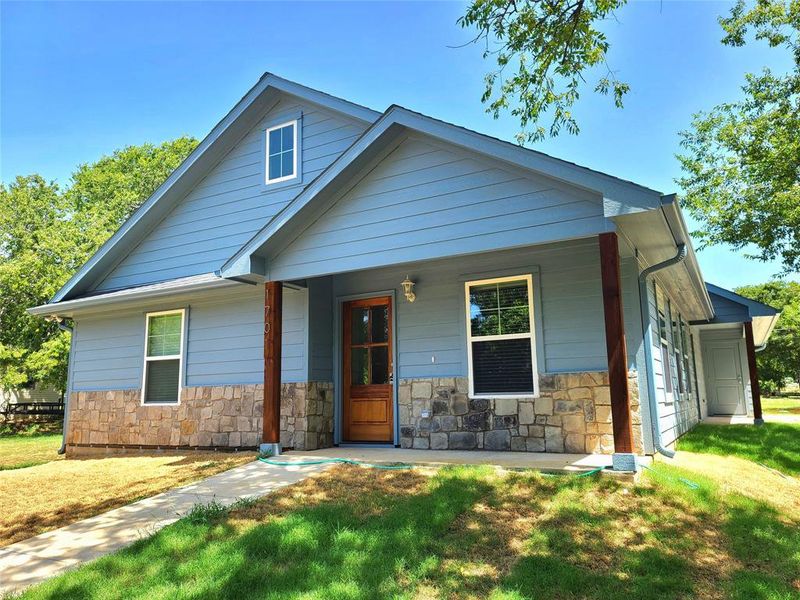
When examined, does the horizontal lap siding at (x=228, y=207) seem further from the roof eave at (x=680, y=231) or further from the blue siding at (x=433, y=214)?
the roof eave at (x=680, y=231)

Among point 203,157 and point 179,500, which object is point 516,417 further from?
point 203,157

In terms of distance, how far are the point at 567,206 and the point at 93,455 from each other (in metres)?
9.38

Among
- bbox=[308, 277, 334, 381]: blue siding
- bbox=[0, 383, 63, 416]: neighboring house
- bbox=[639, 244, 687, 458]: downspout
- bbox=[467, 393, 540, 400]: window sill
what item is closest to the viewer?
bbox=[639, 244, 687, 458]: downspout

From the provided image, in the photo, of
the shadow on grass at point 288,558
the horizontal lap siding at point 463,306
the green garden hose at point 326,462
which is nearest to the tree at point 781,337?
the horizontal lap siding at point 463,306

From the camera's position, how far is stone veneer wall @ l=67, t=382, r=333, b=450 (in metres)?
7.96

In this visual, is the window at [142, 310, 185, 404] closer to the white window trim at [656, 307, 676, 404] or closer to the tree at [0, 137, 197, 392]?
the white window trim at [656, 307, 676, 404]

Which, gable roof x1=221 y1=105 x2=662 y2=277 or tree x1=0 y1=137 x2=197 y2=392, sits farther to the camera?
tree x1=0 y1=137 x2=197 y2=392

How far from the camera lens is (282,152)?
9.55 meters

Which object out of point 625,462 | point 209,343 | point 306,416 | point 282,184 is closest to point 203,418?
point 209,343

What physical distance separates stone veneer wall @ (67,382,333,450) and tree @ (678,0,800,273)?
12886mm

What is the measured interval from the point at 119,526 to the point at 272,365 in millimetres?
2782

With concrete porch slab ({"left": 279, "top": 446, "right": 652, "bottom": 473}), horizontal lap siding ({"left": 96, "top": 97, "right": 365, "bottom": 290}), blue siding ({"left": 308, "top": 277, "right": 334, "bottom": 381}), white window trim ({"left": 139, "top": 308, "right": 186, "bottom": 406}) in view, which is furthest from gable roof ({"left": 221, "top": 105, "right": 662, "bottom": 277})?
white window trim ({"left": 139, "top": 308, "right": 186, "bottom": 406})

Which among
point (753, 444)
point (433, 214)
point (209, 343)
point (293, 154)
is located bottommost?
point (753, 444)

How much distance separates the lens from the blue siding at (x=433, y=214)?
5.52 meters
